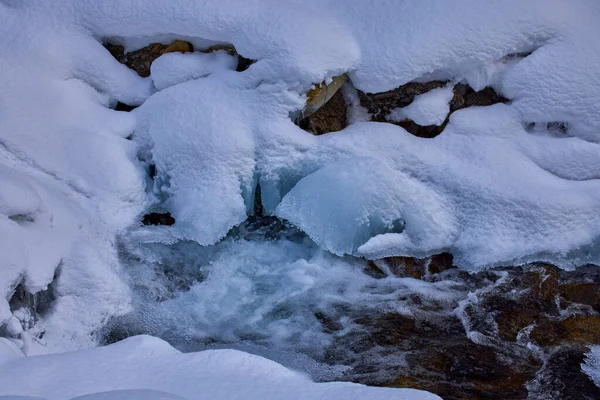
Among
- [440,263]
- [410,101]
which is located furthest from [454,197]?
[410,101]

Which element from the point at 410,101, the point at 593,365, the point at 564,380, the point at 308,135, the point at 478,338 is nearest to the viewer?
the point at 564,380

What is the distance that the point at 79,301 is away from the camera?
3.57 m

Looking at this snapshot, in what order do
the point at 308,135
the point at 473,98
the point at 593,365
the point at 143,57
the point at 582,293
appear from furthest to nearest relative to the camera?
the point at 143,57 → the point at 473,98 → the point at 308,135 → the point at 582,293 → the point at 593,365

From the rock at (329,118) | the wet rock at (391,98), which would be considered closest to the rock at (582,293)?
the wet rock at (391,98)

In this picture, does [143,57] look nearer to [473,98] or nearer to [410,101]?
[410,101]

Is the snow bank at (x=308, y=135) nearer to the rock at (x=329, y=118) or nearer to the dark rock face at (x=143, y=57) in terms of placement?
the dark rock face at (x=143, y=57)

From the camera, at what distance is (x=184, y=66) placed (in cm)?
454

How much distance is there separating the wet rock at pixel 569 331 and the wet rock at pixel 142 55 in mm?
3064

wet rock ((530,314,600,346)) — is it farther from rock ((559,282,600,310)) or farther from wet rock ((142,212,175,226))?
wet rock ((142,212,175,226))

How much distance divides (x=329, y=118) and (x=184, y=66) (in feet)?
3.63

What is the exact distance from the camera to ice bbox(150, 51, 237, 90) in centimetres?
454

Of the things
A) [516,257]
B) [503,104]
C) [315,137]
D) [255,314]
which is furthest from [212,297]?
[503,104]

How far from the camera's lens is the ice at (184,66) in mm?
4543

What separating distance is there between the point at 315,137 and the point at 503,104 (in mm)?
1397
